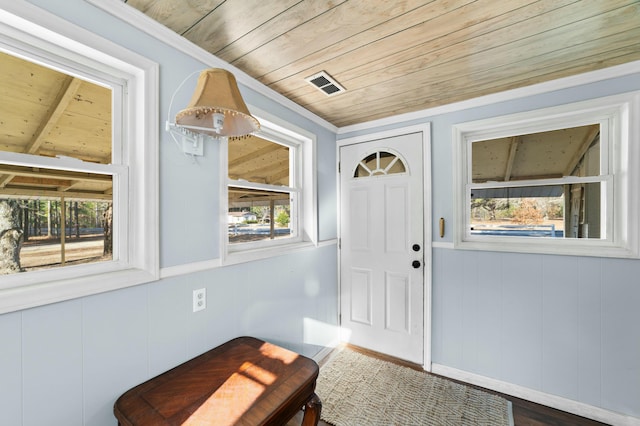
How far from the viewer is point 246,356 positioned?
141cm

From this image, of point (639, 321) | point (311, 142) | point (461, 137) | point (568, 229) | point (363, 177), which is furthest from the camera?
point (363, 177)

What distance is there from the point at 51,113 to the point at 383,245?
240 cm

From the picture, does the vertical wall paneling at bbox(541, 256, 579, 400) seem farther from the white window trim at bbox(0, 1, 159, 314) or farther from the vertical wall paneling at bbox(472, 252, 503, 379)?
the white window trim at bbox(0, 1, 159, 314)

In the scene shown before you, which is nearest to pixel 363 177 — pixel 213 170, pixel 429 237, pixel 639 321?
pixel 429 237

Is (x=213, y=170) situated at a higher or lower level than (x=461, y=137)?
lower

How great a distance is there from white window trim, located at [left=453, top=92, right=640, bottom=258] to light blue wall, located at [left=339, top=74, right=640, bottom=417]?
0.18ft

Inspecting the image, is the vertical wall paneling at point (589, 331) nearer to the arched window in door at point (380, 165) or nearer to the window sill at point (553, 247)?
the window sill at point (553, 247)

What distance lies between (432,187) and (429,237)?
0.45 meters

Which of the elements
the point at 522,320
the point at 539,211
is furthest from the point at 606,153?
the point at 522,320

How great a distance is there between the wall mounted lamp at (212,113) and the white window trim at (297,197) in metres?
0.23

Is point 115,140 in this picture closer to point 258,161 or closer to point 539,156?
point 258,161

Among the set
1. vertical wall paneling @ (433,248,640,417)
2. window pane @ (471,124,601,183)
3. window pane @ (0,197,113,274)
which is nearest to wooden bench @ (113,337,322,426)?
window pane @ (0,197,113,274)

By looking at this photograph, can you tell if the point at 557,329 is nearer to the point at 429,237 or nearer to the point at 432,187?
the point at 429,237

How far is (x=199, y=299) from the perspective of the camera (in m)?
1.46
